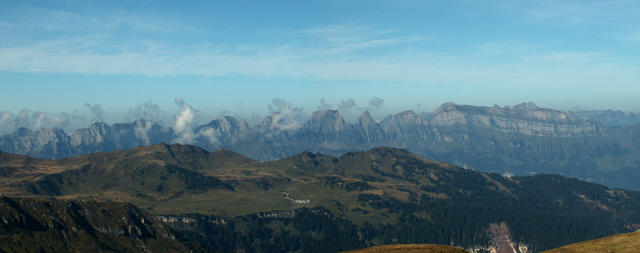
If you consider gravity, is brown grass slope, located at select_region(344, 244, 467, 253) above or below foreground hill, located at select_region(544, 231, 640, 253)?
below

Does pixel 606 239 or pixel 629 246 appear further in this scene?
pixel 606 239

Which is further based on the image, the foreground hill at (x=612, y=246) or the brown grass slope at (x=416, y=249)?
the brown grass slope at (x=416, y=249)

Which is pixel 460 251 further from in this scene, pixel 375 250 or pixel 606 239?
pixel 606 239

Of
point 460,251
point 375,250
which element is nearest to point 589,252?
point 460,251

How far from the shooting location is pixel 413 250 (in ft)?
514

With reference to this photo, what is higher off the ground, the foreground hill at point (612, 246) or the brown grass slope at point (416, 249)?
the foreground hill at point (612, 246)

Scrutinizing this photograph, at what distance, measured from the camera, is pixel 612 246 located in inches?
5640

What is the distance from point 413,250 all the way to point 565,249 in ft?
151

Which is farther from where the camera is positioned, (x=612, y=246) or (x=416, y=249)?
(x=416, y=249)

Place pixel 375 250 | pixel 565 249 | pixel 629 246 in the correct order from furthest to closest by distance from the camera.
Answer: pixel 375 250 < pixel 565 249 < pixel 629 246

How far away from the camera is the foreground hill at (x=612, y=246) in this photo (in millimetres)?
138625

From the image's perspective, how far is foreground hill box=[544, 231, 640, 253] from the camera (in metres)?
139

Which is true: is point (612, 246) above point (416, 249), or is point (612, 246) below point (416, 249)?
above

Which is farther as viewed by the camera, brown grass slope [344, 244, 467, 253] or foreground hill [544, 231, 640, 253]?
brown grass slope [344, 244, 467, 253]
